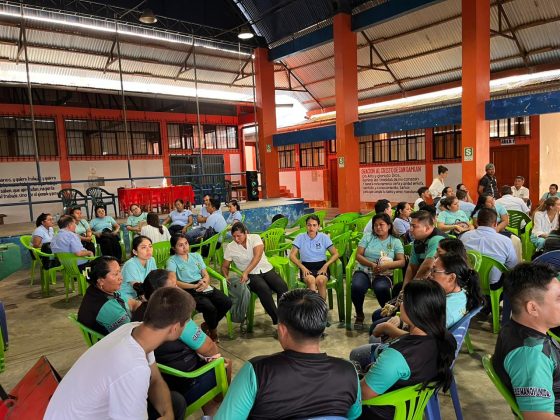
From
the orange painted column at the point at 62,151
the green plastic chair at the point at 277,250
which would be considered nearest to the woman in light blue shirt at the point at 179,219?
the green plastic chair at the point at 277,250

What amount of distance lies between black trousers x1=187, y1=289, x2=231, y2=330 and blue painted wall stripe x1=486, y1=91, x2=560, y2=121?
21.7 feet

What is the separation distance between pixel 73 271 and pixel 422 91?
491 inches

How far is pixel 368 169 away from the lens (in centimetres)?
1506

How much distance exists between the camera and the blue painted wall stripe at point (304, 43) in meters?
10.8

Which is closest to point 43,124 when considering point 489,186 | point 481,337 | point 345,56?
point 345,56

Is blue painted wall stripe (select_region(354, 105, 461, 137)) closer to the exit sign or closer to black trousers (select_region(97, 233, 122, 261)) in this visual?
the exit sign

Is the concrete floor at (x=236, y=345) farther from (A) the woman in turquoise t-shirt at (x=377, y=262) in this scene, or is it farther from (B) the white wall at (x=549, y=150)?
(B) the white wall at (x=549, y=150)

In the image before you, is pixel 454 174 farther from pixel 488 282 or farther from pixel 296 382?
pixel 296 382

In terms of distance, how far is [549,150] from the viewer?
11.3 m

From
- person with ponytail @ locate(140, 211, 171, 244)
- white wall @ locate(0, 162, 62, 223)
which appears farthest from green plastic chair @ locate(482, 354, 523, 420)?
white wall @ locate(0, 162, 62, 223)

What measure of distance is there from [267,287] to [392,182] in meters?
11.2

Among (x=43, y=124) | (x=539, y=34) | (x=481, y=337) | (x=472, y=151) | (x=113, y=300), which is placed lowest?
(x=481, y=337)

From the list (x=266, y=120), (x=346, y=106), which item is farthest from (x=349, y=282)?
(x=266, y=120)

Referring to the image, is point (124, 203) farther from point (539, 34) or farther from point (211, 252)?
point (539, 34)
